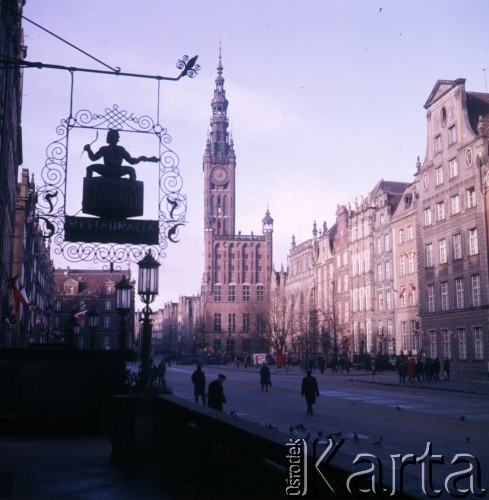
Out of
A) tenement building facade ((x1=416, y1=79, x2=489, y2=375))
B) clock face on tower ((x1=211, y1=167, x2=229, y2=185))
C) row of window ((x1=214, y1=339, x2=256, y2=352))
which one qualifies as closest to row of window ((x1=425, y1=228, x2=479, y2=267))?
tenement building facade ((x1=416, y1=79, x2=489, y2=375))

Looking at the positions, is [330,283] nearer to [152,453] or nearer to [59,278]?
[59,278]

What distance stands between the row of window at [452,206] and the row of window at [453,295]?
17.1ft

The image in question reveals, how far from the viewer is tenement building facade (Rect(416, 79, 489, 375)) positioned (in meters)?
46.8

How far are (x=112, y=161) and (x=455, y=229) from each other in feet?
144

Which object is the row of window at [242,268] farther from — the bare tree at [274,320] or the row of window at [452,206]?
the row of window at [452,206]

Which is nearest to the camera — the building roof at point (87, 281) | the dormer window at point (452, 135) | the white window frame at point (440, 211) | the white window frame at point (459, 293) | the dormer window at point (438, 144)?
the white window frame at point (459, 293)

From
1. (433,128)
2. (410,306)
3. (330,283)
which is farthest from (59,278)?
(433,128)

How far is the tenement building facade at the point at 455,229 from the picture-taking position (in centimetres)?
4678

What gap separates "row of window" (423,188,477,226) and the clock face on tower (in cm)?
9437

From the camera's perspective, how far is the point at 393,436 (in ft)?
57.4

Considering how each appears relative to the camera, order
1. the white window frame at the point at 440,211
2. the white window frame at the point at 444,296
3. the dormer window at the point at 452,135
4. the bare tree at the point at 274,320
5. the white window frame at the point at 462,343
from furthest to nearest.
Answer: the bare tree at the point at 274,320, the white window frame at the point at 440,211, the white window frame at the point at 444,296, the dormer window at the point at 452,135, the white window frame at the point at 462,343

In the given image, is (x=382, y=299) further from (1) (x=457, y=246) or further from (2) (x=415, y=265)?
(1) (x=457, y=246)

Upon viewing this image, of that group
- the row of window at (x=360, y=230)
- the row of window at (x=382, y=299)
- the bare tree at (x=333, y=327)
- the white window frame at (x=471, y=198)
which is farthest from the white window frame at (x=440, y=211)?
the bare tree at (x=333, y=327)

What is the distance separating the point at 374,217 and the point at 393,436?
59820mm
